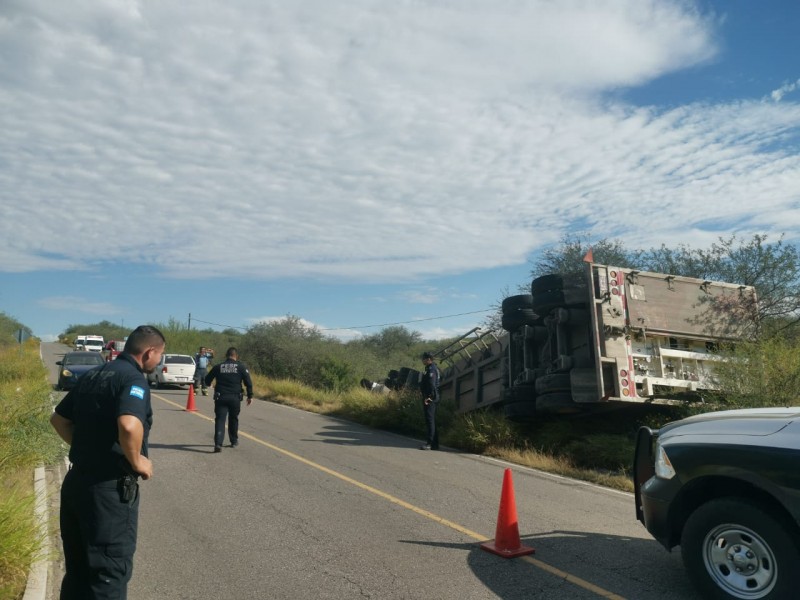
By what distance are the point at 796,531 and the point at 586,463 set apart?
6816mm

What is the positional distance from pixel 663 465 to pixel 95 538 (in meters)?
3.82

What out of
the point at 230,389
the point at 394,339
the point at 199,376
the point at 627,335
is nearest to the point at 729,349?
the point at 627,335

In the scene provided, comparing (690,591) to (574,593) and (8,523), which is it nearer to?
(574,593)

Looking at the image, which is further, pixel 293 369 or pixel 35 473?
pixel 293 369

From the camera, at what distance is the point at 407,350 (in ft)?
175

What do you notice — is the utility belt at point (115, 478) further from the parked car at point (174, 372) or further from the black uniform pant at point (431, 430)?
the parked car at point (174, 372)

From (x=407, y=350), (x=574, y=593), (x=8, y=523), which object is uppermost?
(x=407, y=350)

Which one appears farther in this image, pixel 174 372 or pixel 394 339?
pixel 394 339

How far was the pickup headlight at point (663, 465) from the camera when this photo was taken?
4941mm

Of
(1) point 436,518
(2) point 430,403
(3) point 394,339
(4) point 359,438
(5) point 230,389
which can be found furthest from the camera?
(3) point 394,339

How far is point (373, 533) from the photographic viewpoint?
21.5 ft

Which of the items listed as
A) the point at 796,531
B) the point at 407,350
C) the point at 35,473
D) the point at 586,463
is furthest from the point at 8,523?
the point at 407,350

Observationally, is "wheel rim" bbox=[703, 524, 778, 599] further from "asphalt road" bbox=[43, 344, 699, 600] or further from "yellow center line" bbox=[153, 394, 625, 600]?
"yellow center line" bbox=[153, 394, 625, 600]

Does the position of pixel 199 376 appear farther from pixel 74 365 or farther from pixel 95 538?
pixel 95 538
